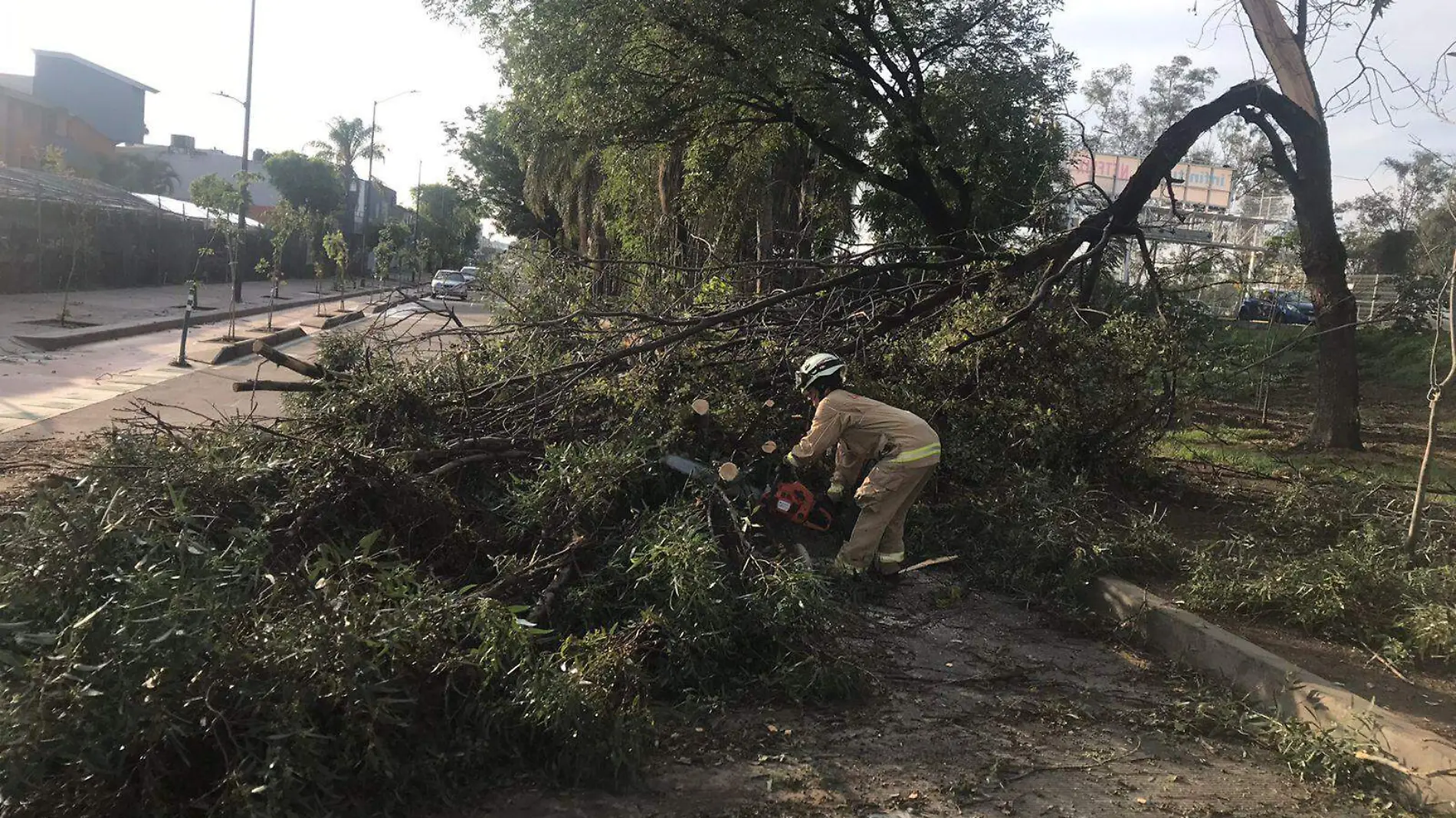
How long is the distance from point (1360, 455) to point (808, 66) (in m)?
7.38

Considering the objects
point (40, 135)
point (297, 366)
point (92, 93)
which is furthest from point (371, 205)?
point (297, 366)

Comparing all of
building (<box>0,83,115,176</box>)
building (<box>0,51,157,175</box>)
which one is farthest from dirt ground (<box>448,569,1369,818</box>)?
building (<box>0,51,157,175</box>)

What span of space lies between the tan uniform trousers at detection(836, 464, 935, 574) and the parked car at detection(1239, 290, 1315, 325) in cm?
691

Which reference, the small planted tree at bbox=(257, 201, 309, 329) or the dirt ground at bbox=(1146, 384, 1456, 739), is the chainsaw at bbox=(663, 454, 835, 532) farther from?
the small planted tree at bbox=(257, 201, 309, 329)

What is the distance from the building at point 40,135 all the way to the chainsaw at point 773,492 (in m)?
42.4

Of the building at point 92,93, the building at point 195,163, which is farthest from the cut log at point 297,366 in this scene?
the building at point 195,163

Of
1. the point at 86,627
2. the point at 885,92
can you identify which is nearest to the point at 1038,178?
the point at 885,92

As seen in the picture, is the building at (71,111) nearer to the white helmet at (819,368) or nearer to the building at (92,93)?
the building at (92,93)

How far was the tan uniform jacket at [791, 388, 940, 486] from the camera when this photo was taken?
5.40 m

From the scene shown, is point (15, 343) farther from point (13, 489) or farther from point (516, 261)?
point (13, 489)

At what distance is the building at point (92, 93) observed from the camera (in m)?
50.9

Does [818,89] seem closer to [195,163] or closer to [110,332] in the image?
[110,332]

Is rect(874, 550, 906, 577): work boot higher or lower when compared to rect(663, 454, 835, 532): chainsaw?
lower

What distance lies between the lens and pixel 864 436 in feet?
18.7
